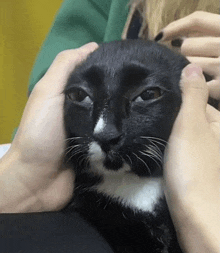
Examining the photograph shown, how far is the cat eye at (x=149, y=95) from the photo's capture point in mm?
592

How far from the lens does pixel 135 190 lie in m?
0.67

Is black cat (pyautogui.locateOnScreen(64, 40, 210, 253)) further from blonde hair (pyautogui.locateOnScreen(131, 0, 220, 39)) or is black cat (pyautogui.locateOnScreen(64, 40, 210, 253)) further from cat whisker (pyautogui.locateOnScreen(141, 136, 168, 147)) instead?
blonde hair (pyautogui.locateOnScreen(131, 0, 220, 39))

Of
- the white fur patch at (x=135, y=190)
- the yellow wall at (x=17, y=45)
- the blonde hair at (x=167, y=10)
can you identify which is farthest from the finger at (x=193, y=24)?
the yellow wall at (x=17, y=45)

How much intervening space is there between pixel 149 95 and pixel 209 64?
1.13 feet

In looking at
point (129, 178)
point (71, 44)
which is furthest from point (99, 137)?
point (71, 44)

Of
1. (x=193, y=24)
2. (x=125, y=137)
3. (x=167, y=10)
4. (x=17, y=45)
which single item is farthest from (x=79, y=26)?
(x=125, y=137)

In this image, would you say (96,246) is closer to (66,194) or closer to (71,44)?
(66,194)

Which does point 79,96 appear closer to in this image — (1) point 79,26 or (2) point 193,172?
(2) point 193,172

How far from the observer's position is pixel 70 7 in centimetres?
124

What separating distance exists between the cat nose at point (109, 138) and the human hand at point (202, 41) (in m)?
0.42

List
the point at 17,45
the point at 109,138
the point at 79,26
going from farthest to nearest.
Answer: the point at 17,45
the point at 79,26
the point at 109,138

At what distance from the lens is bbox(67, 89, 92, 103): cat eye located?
63 cm

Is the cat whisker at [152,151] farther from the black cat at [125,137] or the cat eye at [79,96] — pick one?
the cat eye at [79,96]

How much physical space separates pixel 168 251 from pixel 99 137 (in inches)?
11.1
